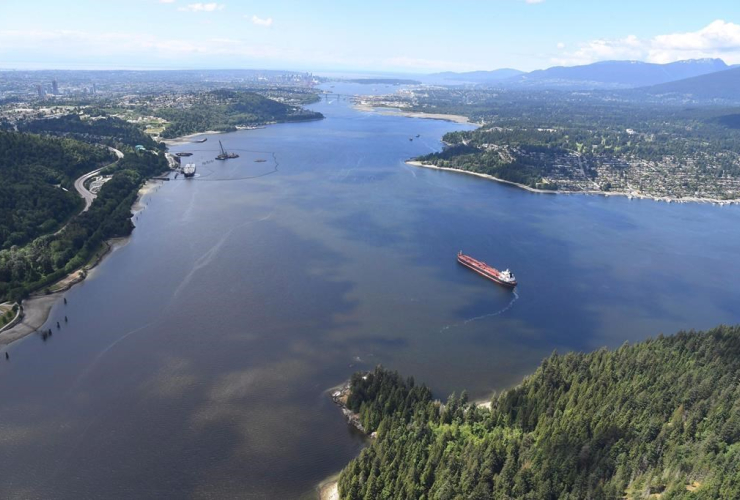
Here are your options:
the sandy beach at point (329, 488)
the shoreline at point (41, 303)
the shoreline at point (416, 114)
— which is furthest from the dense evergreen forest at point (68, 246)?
the shoreline at point (416, 114)

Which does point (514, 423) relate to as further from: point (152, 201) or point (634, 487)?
point (152, 201)

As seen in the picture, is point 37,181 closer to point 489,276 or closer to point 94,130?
point 94,130

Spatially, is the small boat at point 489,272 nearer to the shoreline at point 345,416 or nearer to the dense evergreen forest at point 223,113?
the shoreline at point 345,416

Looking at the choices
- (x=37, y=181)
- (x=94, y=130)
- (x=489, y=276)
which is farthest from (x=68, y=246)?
(x=94, y=130)

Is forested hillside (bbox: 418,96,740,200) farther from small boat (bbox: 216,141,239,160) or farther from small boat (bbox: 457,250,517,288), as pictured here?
small boat (bbox: 457,250,517,288)

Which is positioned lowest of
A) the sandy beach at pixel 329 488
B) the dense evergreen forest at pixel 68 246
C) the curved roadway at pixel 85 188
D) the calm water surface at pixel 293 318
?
the sandy beach at pixel 329 488

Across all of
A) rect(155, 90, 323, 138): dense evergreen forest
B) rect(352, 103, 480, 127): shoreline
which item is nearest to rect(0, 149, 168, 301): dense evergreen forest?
rect(155, 90, 323, 138): dense evergreen forest
